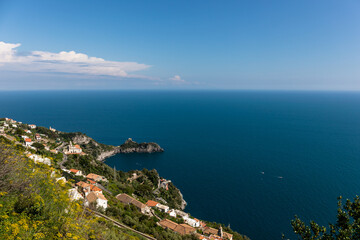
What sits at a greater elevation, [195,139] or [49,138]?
[49,138]

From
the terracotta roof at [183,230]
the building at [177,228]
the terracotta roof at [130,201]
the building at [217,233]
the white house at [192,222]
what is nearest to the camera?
the terracotta roof at [183,230]

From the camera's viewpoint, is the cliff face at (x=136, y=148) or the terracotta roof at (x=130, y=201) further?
the cliff face at (x=136, y=148)

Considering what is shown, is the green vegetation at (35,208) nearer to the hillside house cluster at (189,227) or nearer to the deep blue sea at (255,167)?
the hillside house cluster at (189,227)

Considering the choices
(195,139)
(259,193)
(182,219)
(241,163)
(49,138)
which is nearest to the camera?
(182,219)

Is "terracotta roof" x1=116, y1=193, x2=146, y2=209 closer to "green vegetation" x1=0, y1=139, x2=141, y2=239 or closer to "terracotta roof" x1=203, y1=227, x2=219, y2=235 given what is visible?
"terracotta roof" x1=203, y1=227, x2=219, y2=235

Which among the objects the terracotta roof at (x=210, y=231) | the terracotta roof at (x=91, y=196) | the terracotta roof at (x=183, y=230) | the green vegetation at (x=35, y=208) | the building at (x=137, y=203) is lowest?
the terracotta roof at (x=210, y=231)

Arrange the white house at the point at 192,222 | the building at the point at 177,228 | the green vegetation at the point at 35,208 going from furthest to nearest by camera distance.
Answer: the white house at the point at 192,222 → the building at the point at 177,228 → the green vegetation at the point at 35,208

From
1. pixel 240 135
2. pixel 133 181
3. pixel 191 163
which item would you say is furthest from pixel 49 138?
pixel 240 135

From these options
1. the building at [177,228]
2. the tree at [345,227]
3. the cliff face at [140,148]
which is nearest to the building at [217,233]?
the building at [177,228]

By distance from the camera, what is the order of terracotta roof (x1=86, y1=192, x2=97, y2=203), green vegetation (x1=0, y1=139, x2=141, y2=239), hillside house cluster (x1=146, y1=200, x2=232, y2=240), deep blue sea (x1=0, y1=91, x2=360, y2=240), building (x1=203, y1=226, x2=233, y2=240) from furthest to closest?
deep blue sea (x1=0, y1=91, x2=360, y2=240) < building (x1=203, y1=226, x2=233, y2=240) < hillside house cluster (x1=146, y1=200, x2=232, y2=240) < terracotta roof (x1=86, y1=192, x2=97, y2=203) < green vegetation (x1=0, y1=139, x2=141, y2=239)

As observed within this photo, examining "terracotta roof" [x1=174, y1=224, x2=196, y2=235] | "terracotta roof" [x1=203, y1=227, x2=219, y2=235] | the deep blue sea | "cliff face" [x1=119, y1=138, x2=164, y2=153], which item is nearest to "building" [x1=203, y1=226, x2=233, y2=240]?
"terracotta roof" [x1=203, y1=227, x2=219, y2=235]

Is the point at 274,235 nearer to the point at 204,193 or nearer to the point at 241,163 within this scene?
the point at 204,193
